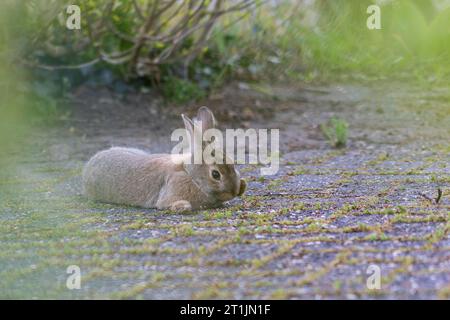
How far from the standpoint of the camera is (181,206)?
502 centimetres

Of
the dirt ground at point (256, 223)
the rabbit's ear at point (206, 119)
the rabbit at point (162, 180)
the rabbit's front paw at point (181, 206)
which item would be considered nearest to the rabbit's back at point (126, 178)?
the rabbit at point (162, 180)

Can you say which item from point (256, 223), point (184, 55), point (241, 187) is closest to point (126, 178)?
point (241, 187)

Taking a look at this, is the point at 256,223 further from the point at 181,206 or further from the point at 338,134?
the point at 338,134

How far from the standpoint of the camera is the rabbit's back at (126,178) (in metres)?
5.39

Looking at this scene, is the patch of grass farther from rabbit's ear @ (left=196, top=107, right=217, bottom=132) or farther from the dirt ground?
rabbit's ear @ (left=196, top=107, right=217, bottom=132)

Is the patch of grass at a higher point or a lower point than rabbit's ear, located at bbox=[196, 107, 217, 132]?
lower

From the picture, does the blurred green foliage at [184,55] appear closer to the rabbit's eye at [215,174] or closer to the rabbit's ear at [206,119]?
the rabbit's ear at [206,119]

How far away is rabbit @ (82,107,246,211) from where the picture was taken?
5.05 metres

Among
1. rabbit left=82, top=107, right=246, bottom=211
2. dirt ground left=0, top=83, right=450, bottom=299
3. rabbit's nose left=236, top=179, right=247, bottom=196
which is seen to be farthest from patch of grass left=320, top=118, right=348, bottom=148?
rabbit's nose left=236, top=179, right=247, bottom=196

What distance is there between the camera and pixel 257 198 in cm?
532

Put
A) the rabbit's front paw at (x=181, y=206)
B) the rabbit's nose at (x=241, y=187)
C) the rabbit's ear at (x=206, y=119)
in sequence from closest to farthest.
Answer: the rabbit's front paw at (x=181, y=206) < the rabbit's nose at (x=241, y=187) < the rabbit's ear at (x=206, y=119)

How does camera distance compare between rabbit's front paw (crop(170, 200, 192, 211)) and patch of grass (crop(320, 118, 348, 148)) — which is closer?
rabbit's front paw (crop(170, 200, 192, 211))

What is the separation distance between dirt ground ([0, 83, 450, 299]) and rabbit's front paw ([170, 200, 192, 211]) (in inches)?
3.7

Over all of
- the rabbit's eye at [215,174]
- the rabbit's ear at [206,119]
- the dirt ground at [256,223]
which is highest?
the rabbit's ear at [206,119]
